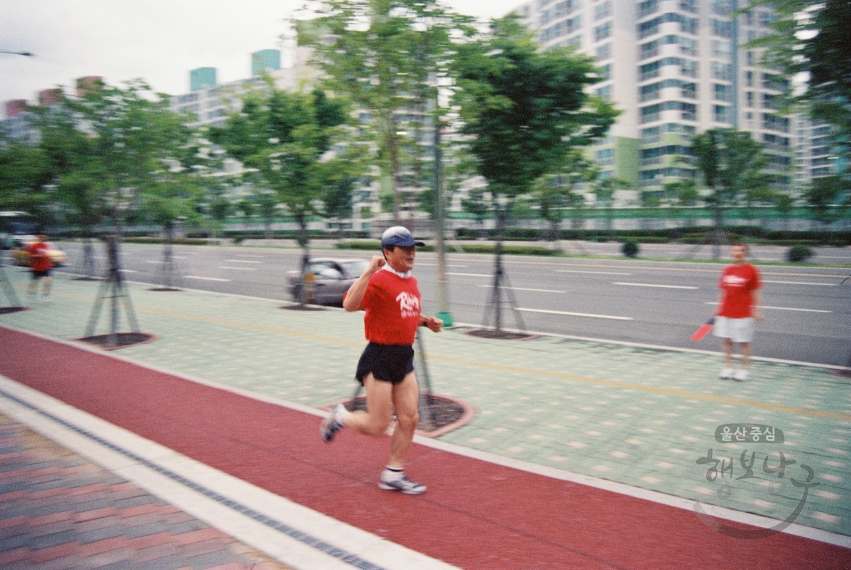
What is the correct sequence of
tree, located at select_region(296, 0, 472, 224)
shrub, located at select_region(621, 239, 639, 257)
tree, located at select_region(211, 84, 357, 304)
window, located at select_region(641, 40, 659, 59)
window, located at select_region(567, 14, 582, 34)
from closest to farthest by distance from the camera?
1. tree, located at select_region(296, 0, 472, 224)
2. tree, located at select_region(211, 84, 357, 304)
3. shrub, located at select_region(621, 239, 639, 257)
4. window, located at select_region(641, 40, 659, 59)
5. window, located at select_region(567, 14, 582, 34)

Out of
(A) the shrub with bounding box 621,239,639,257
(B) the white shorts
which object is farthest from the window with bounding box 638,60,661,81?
(B) the white shorts

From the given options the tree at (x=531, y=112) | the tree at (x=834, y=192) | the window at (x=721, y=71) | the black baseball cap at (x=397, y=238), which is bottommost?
the black baseball cap at (x=397, y=238)

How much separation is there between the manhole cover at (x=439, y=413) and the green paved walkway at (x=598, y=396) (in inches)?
Answer: 5.3

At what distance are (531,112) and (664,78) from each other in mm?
60246

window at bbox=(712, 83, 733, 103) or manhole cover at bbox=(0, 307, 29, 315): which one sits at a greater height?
window at bbox=(712, 83, 733, 103)

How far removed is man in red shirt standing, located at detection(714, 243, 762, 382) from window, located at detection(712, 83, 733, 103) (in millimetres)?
65301

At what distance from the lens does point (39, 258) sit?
16609 mm

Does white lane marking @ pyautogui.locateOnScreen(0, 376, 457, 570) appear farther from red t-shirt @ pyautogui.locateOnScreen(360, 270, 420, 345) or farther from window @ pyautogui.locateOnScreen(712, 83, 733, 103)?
window @ pyautogui.locateOnScreen(712, 83, 733, 103)

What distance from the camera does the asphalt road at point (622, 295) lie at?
1124cm

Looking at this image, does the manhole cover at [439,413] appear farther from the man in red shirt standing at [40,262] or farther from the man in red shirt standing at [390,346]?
the man in red shirt standing at [40,262]


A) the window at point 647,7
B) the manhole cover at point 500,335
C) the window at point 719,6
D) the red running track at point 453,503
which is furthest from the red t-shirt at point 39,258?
the window at point 719,6

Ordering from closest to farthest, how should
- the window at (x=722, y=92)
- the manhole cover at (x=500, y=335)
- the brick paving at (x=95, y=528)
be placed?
the brick paving at (x=95, y=528) → the manhole cover at (x=500, y=335) → the window at (x=722, y=92)

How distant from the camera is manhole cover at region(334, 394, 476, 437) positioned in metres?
5.96

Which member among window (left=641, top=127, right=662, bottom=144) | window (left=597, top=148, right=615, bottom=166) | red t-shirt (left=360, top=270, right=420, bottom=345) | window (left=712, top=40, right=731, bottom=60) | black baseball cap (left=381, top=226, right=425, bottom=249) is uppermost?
window (left=712, top=40, right=731, bottom=60)
